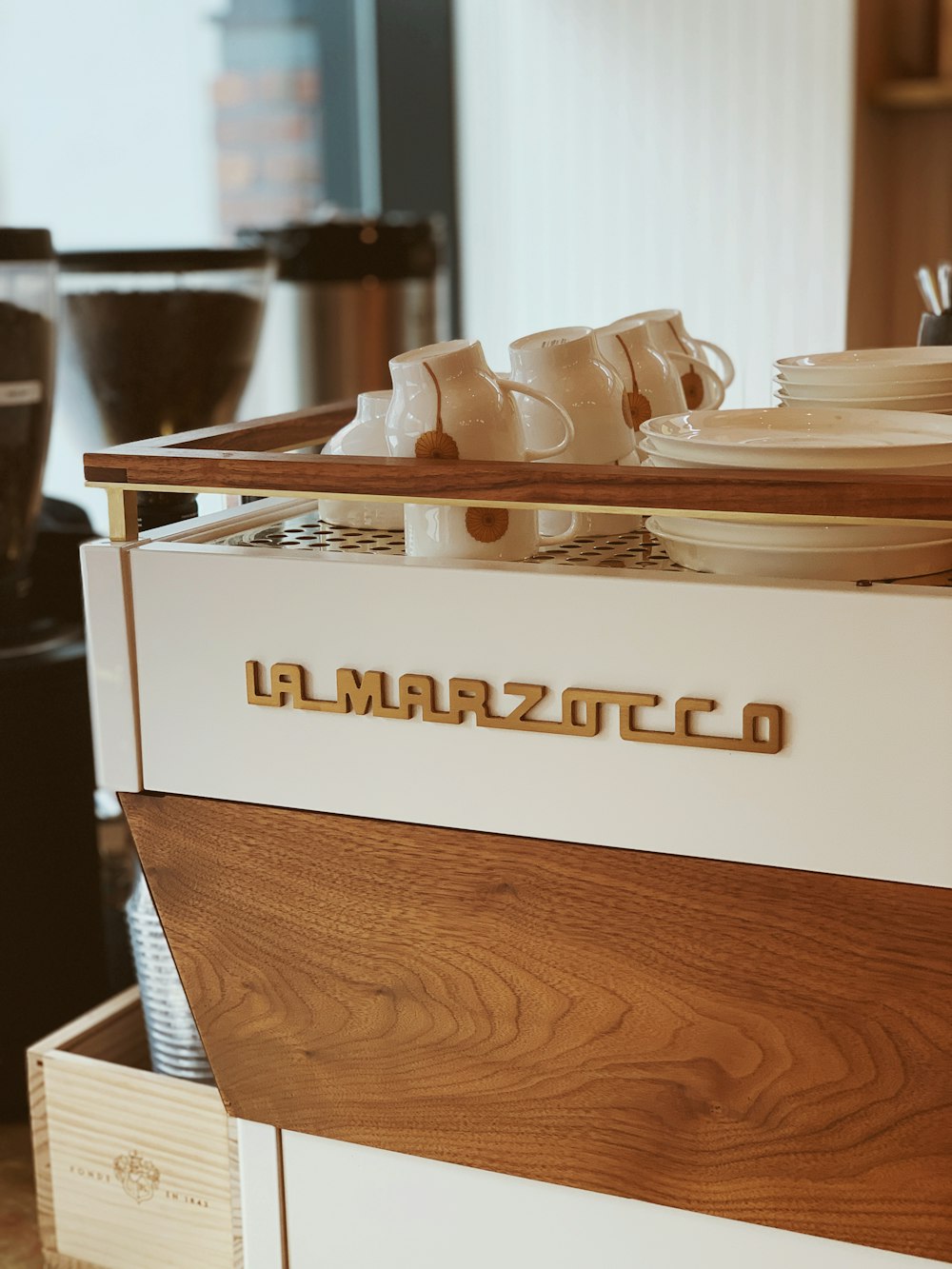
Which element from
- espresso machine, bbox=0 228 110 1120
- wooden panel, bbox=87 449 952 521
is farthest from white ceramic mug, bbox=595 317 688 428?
espresso machine, bbox=0 228 110 1120

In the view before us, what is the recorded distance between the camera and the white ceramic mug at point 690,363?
1192 mm

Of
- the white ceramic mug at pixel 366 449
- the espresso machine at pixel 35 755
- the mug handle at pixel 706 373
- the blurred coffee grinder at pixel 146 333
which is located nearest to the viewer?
the white ceramic mug at pixel 366 449

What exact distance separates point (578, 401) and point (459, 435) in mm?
123

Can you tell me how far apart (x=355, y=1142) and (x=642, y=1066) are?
0.24m

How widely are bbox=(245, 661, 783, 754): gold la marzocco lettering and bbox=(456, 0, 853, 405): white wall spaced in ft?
7.33

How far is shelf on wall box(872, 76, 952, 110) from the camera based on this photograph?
2830mm

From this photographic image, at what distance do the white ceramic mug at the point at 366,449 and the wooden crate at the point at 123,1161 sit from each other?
485mm

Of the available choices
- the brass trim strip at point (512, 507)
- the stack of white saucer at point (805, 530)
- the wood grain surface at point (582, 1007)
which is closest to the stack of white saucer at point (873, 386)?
the stack of white saucer at point (805, 530)

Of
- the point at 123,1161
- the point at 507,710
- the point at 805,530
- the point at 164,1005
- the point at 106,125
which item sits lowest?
the point at 123,1161

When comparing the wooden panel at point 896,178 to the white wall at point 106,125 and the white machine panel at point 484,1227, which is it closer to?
the white wall at point 106,125

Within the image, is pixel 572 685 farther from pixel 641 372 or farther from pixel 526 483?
pixel 641 372

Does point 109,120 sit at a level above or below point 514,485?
above

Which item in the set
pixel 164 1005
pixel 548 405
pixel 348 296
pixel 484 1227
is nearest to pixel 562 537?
pixel 548 405

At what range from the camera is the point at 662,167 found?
10.6 ft
